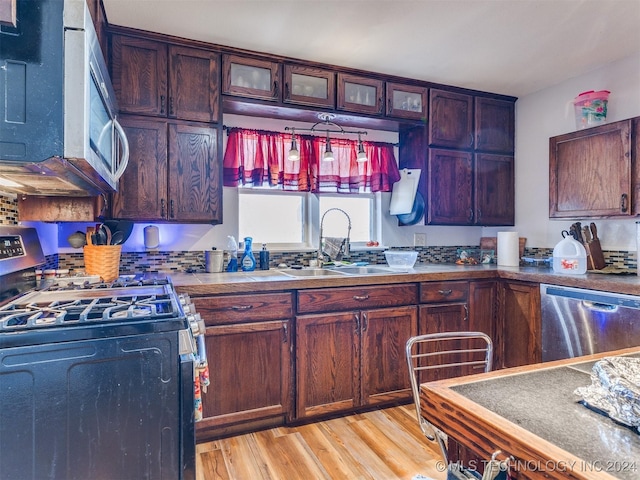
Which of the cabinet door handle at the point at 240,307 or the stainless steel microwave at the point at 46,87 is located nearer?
the stainless steel microwave at the point at 46,87

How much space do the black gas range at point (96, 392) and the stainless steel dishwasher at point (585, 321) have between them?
7.45 feet

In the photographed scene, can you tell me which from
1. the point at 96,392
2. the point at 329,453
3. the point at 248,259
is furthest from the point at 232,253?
the point at 96,392

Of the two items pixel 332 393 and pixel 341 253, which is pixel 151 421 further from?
pixel 341 253

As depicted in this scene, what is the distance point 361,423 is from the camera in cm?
231

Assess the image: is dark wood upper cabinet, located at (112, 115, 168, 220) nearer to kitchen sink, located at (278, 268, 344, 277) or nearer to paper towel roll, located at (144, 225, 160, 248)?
paper towel roll, located at (144, 225, 160, 248)

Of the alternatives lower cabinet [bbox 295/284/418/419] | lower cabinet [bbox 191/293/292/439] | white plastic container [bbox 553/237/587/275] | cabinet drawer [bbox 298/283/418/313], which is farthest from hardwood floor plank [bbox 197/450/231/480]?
white plastic container [bbox 553/237/587/275]

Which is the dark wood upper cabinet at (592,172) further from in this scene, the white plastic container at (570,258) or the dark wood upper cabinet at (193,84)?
the dark wood upper cabinet at (193,84)

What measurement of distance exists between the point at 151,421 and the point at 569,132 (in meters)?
3.42

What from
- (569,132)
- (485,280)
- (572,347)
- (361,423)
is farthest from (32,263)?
(569,132)

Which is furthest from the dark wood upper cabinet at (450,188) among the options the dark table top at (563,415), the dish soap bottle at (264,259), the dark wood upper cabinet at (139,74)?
the dark table top at (563,415)

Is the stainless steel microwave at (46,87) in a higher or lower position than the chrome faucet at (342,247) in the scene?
higher

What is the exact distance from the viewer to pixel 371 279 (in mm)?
2389

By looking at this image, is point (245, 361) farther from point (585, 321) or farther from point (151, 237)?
point (585, 321)

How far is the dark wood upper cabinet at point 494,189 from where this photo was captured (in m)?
3.28
